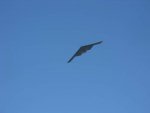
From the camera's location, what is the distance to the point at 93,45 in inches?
561

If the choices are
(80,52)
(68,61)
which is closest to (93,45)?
(80,52)

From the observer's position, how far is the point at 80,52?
14398 mm

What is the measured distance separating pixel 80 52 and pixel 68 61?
129 centimetres

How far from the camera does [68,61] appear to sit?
13.8 m

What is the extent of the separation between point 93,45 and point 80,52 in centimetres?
116

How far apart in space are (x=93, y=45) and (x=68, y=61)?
2337 mm

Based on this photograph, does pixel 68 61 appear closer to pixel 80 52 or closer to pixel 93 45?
pixel 80 52
